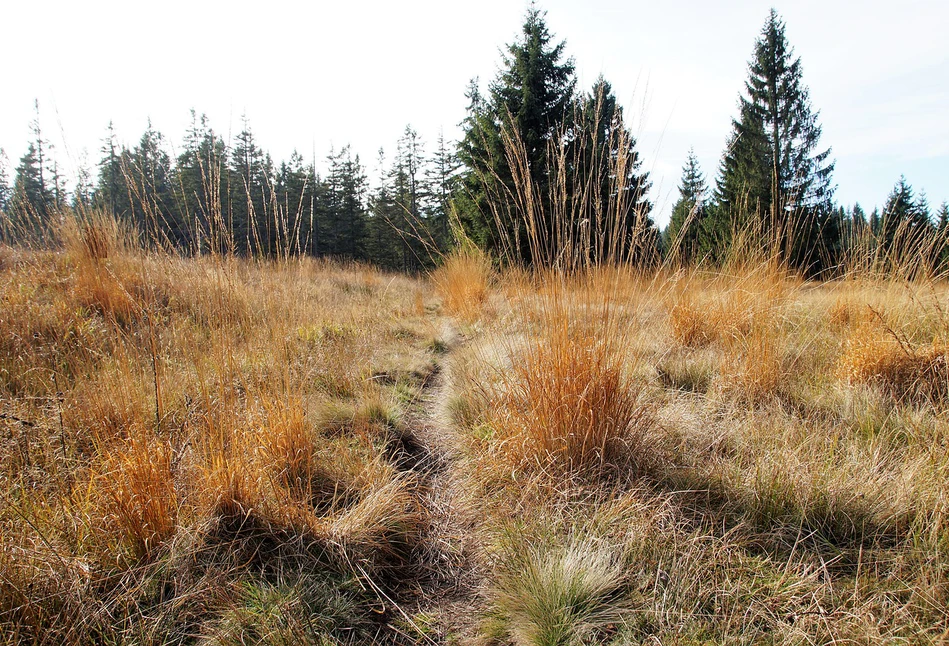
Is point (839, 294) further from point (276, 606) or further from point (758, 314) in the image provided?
point (276, 606)

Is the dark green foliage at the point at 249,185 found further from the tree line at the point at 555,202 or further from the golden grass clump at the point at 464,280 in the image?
the golden grass clump at the point at 464,280

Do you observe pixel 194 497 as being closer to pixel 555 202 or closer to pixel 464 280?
pixel 555 202

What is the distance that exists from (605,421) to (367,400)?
4.86 feet

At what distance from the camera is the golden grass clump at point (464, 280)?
6410mm

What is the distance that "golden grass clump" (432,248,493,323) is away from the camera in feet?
21.0

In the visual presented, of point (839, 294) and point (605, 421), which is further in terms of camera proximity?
point (839, 294)

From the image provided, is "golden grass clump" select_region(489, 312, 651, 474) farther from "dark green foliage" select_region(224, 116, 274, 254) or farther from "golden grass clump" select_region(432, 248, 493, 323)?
"golden grass clump" select_region(432, 248, 493, 323)

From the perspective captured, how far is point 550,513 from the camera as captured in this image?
157cm

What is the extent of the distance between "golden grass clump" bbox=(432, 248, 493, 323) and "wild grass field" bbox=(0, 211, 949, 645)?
3751 mm

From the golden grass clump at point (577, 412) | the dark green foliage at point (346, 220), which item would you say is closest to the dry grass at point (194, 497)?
Answer: the golden grass clump at point (577, 412)

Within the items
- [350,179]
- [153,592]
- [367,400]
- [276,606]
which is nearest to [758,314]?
[367,400]

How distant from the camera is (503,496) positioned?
178 centimetres

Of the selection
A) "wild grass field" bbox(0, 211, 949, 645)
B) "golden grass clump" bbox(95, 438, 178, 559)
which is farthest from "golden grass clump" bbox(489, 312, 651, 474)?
"golden grass clump" bbox(95, 438, 178, 559)

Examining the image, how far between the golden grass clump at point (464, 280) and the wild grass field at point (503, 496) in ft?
12.3
